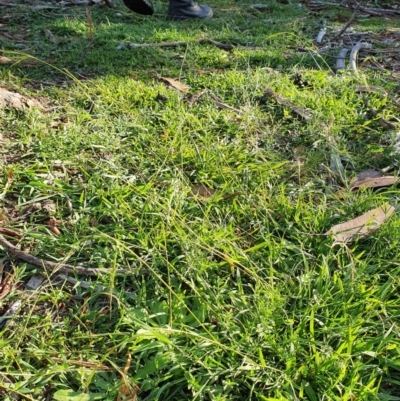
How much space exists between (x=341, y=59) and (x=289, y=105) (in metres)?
1.13

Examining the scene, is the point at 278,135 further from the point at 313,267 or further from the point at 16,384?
the point at 16,384

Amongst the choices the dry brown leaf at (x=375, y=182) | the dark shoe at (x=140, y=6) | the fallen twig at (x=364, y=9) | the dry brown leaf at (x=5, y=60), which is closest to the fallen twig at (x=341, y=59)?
the dry brown leaf at (x=375, y=182)

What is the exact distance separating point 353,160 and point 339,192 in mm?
354

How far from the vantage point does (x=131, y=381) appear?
4.84ft

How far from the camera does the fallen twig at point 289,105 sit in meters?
2.91

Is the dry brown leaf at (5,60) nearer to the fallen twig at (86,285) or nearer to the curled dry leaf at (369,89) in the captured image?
the fallen twig at (86,285)

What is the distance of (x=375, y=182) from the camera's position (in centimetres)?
232

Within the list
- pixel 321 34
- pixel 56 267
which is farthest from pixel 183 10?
pixel 56 267

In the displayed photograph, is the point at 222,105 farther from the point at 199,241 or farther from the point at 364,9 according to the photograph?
the point at 364,9

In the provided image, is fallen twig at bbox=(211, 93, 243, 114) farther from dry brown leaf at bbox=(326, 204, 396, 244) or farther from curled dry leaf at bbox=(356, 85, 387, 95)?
dry brown leaf at bbox=(326, 204, 396, 244)

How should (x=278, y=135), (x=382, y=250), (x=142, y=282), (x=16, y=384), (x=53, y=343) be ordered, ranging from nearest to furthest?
1. (x=16, y=384)
2. (x=53, y=343)
3. (x=142, y=282)
4. (x=382, y=250)
5. (x=278, y=135)

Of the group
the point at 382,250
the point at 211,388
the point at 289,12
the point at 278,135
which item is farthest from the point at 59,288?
the point at 289,12

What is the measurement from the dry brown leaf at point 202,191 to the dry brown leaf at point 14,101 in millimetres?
1166

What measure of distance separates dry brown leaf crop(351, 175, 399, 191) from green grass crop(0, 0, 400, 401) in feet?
0.19
